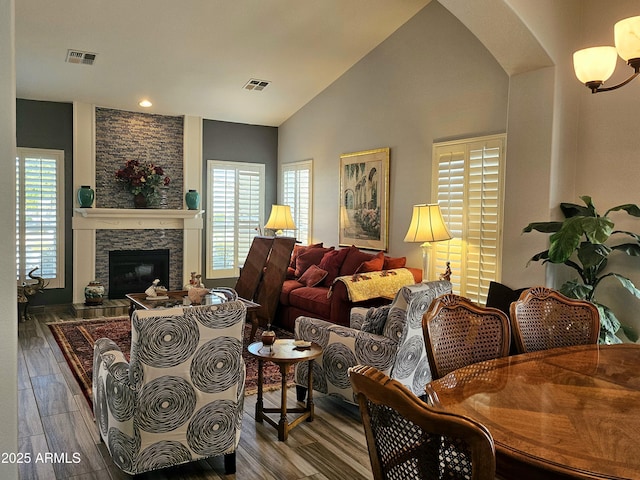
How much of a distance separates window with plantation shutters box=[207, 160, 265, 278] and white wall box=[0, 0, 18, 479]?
22.3 feet

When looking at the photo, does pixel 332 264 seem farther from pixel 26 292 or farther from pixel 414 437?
pixel 414 437

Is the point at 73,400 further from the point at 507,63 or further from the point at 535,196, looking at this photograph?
the point at 507,63

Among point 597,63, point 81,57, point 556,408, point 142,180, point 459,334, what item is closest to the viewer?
point 556,408

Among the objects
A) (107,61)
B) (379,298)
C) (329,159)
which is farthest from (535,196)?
(107,61)

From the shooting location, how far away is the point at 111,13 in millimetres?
5180

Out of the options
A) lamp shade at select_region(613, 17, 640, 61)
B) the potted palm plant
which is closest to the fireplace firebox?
the potted palm plant

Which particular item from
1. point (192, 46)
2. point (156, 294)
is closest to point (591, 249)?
point (156, 294)

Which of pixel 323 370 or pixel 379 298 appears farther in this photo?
pixel 379 298

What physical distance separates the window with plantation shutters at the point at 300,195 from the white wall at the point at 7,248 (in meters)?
6.40

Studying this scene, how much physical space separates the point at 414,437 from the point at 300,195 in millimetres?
7046

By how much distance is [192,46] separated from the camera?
5.99m

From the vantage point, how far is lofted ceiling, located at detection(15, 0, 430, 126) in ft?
17.3

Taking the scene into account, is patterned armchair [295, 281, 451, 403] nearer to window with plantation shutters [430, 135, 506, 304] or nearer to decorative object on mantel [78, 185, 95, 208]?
window with plantation shutters [430, 135, 506, 304]

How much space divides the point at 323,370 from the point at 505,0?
9.49 feet
